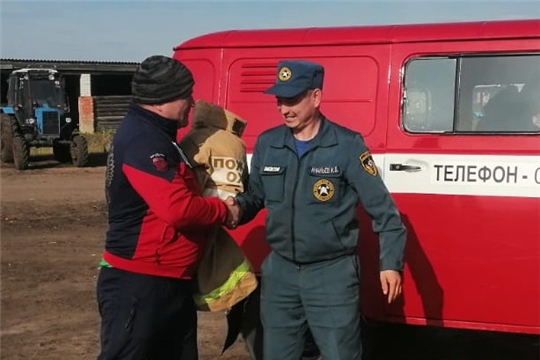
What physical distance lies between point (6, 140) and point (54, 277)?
12.0m

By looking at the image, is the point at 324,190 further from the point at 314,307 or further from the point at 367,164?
the point at 314,307

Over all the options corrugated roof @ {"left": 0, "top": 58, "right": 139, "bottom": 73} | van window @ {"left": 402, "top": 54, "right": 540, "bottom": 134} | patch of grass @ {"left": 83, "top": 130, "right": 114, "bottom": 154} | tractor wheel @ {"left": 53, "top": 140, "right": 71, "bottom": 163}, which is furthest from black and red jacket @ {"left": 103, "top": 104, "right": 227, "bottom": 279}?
corrugated roof @ {"left": 0, "top": 58, "right": 139, "bottom": 73}

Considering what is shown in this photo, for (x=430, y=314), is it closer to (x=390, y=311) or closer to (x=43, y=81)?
(x=390, y=311)

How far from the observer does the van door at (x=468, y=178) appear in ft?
13.5

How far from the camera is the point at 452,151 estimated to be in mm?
4223

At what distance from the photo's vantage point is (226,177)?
11.5 ft

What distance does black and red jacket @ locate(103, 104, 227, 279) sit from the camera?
3035 millimetres

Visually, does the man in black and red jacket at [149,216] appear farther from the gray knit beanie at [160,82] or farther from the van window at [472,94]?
the van window at [472,94]

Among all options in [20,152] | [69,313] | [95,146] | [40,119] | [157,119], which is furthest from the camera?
[95,146]

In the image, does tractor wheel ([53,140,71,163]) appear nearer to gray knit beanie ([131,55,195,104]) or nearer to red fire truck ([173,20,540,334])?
red fire truck ([173,20,540,334])

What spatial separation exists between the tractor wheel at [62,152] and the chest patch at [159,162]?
1657 cm

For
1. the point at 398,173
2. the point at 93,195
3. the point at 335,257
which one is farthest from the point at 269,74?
the point at 93,195

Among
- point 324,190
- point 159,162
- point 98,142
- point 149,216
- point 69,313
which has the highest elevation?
point 159,162

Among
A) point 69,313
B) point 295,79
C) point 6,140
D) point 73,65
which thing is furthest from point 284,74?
point 73,65
